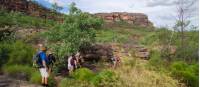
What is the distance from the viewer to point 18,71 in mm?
19781

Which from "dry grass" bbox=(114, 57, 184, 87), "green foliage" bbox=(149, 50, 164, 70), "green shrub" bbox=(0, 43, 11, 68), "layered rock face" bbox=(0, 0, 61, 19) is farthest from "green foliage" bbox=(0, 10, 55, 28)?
"layered rock face" bbox=(0, 0, 61, 19)

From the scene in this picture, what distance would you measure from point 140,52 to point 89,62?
27.0 feet

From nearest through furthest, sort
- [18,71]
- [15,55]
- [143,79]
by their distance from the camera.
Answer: [143,79]
[18,71]
[15,55]

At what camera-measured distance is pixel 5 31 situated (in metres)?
27.9

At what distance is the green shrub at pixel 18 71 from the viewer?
63.4ft

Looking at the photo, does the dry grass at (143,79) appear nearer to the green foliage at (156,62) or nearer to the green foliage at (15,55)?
the green foliage at (156,62)

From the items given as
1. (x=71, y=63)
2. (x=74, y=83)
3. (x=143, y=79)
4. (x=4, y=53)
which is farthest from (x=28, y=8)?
(x=143, y=79)

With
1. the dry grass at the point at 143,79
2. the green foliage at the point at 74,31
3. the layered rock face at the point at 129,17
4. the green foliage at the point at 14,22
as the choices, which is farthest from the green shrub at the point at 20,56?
the layered rock face at the point at 129,17

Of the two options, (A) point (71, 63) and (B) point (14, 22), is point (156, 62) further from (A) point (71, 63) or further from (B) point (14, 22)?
(B) point (14, 22)

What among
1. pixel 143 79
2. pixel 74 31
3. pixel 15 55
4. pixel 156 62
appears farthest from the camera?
pixel 156 62

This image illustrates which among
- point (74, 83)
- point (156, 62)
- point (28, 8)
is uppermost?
point (28, 8)

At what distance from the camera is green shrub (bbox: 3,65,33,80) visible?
1934 cm

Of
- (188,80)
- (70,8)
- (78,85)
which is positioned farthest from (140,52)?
(78,85)

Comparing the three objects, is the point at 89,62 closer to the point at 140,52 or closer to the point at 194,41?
the point at 140,52
